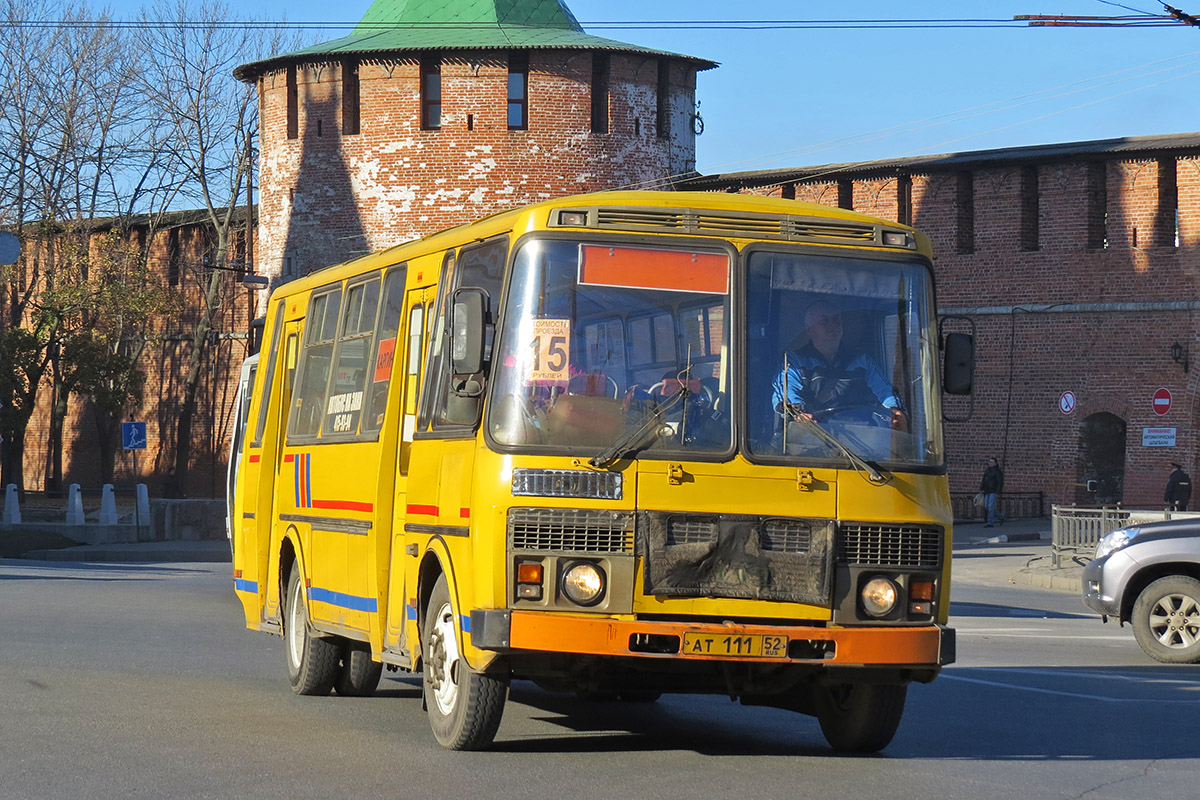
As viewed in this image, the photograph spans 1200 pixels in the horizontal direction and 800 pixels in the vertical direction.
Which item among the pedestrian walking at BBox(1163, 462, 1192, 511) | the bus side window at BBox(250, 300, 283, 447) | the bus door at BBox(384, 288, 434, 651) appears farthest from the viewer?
the pedestrian walking at BBox(1163, 462, 1192, 511)

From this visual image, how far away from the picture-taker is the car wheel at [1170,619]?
14.8 metres

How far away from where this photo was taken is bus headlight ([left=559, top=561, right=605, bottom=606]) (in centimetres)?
812

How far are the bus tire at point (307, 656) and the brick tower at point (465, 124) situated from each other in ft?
112

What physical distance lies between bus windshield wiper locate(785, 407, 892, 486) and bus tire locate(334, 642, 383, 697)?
410 cm

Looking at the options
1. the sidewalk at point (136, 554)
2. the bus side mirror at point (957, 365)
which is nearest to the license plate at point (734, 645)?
the bus side mirror at point (957, 365)

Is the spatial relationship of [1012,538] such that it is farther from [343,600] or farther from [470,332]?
[470,332]

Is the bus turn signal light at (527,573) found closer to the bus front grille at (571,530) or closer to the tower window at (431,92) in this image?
the bus front grille at (571,530)

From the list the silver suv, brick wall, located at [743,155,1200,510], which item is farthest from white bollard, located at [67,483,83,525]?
the silver suv

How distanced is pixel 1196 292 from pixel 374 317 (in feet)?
105

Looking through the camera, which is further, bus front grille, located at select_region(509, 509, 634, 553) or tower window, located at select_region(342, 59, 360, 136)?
tower window, located at select_region(342, 59, 360, 136)

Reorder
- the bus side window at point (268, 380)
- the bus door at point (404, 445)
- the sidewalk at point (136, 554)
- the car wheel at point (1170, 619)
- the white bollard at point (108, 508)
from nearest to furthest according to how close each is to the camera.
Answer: the bus door at point (404, 445) < the bus side window at point (268, 380) < the car wheel at point (1170, 619) < the sidewalk at point (136, 554) < the white bollard at point (108, 508)

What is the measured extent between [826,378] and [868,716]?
1.76 m

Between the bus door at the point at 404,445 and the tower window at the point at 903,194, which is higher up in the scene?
the tower window at the point at 903,194

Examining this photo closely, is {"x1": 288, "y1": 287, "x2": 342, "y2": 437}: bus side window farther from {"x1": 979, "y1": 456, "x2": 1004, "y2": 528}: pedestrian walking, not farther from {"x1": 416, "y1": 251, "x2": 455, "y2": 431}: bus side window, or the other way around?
{"x1": 979, "y1": 456, "x2": 1004, "y2": 528}: pedestrian walking
